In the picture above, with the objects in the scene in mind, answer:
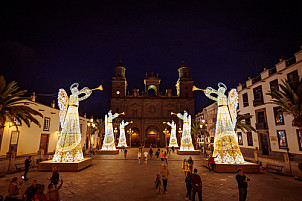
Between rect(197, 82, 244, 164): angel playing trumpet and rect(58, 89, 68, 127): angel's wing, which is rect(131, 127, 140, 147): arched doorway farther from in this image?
rect(197, 82, 244, 164): angel playing trumpet

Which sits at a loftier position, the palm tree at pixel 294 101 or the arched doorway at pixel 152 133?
the palm tree at pixel 294 101

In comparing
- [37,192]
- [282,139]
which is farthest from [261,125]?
[37,192]

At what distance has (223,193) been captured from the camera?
732cm

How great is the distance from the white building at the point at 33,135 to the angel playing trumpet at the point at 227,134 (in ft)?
54.3

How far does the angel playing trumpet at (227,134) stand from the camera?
1164 centimetres

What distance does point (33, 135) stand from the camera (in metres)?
22.8

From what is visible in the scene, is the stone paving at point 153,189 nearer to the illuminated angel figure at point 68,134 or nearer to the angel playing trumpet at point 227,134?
the angel playing trumpet at point 227,134

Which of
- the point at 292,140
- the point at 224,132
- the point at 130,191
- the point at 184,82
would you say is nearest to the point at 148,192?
the point at 130,191

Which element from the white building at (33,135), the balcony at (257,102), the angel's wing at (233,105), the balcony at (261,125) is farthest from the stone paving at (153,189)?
the balcony at (257,102)

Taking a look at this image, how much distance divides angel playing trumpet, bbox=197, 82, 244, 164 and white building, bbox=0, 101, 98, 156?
16.6m

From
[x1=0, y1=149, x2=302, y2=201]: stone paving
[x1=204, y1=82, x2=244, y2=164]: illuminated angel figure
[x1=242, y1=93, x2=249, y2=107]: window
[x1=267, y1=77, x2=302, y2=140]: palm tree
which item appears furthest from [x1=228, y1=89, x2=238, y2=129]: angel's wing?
[x1=242, y1=93, x2=249, y2=107]: window

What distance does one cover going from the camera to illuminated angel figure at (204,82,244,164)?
38.2 ft

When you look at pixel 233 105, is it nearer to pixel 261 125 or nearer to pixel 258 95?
pixel 261 125

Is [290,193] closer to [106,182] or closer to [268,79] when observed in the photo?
[106,182]
